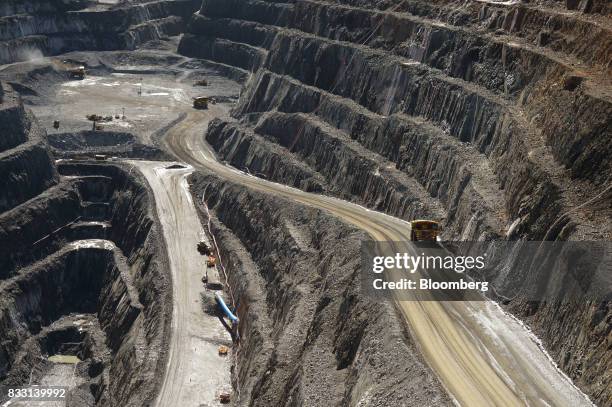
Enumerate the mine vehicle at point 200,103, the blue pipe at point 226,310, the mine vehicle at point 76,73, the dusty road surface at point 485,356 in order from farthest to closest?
the mine vehicle at point 76,73 → the mine vehicle at point 200,103 → the blue pipe at point 226,310 → the dusty road surface at point 485,356

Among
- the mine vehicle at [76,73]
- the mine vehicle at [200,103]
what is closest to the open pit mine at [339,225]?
the mine vehicle at [200,103]

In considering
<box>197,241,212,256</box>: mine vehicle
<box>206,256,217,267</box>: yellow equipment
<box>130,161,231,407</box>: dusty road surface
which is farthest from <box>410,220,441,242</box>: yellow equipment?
<box>197,241,212,256</box>: mine vehicle

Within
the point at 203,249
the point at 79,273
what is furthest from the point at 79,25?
the point at 203,249

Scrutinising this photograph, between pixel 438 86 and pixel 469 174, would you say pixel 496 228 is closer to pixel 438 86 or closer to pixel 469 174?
pixel 469 174

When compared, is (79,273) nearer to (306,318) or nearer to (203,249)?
(203,249)

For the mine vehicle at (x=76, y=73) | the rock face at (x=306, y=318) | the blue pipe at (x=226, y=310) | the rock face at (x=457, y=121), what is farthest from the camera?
the mine vehicle at (x=76, y=73)

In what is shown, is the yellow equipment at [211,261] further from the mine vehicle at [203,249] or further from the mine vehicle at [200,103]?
the mine vehicle at [200,103]
